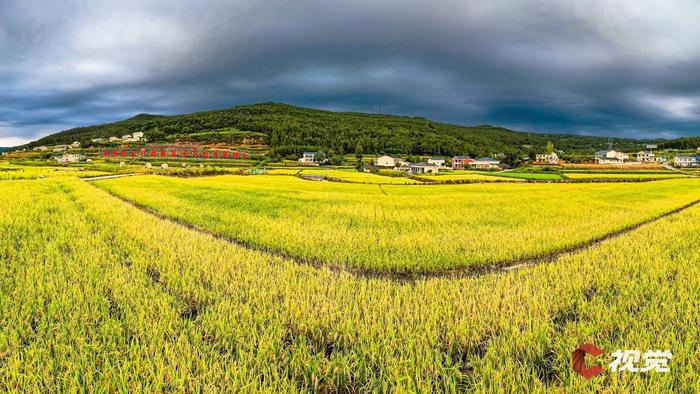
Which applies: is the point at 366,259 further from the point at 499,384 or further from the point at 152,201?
the point at 152,201

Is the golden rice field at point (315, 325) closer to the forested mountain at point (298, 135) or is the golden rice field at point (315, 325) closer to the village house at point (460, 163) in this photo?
the village house at point (460, 163)

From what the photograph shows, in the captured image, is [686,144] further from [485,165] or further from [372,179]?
[372,179]

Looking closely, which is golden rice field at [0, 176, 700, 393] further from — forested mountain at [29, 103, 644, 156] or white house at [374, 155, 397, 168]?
forested mountain at [29, 103, 644, 156]

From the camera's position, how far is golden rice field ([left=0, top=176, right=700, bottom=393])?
3023 millimetres

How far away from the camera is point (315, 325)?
13.5ft

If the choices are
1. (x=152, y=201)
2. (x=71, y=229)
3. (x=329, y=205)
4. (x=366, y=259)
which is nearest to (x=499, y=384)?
(x=366, y=259)

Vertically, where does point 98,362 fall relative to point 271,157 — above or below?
below

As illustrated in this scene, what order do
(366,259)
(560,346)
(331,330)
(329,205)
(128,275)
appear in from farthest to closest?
(329,205) < (366,259) < (128,275) < (331,330) < (560,346)

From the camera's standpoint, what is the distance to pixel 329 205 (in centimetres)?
1841

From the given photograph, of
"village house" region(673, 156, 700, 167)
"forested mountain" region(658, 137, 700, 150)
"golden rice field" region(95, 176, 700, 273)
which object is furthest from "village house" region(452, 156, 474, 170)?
"forested mountain" region(658, 137, 700, 150)

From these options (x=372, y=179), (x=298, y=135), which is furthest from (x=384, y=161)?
(x=298, y=135)

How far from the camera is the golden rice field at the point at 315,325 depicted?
3.02m

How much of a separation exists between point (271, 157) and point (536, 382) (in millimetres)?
103368

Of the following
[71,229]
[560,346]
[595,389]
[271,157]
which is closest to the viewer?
[595,389]
